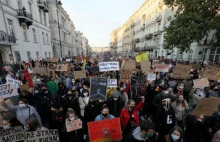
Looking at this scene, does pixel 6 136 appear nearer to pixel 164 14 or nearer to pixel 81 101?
pixel 81 101

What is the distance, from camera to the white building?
13.3 metres

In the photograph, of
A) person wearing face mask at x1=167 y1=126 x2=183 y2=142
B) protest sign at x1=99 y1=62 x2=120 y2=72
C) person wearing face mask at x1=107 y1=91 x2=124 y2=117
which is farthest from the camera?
protest sign at x1=99 y1=62 x2=120 y2=72

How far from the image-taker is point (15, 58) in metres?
14.6

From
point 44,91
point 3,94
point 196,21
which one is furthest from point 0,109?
point 196,21

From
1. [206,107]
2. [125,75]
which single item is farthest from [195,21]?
[206,107]

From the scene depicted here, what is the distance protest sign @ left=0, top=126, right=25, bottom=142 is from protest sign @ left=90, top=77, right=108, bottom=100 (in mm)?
2075

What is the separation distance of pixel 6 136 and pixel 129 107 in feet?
8.41

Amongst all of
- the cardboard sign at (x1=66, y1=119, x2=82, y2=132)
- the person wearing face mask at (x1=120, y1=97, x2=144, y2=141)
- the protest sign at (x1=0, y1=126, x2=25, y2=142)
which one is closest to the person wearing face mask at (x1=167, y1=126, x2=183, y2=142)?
the person wearing face mask at (x1=120, y1=97, x2=144, y2=141)

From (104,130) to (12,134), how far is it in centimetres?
161

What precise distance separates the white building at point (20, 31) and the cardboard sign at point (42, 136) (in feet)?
44.4

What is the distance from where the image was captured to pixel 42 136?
224 cm

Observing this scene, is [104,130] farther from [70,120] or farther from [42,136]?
[42,136]

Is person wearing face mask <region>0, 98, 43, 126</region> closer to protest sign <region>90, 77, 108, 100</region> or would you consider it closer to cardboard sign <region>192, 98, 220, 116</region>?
protest sign <region>90, 77, 108, 100</region>

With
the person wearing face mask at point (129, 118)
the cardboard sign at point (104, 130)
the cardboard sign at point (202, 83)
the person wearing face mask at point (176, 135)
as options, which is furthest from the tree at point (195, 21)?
the cardboard sign at point (104, 130)
